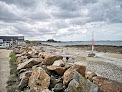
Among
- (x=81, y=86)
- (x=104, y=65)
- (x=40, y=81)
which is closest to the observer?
(x=81, y=86)

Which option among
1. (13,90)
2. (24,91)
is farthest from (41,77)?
(13,90)

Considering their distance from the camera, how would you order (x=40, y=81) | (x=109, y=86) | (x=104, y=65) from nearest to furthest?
(x=109, y=86) → (x=40, y=81) → (x=104, y=65)

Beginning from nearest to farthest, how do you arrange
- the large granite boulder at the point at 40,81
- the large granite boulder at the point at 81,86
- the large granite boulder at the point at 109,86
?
the large granite boulder at the point at 81,86
the large granite boulder at the point at 109,86
the large granite boulder at the point at 40,81

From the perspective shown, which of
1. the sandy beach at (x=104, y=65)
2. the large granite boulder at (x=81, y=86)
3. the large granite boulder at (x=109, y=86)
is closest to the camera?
the large granite boulder at (x=81, y=86)

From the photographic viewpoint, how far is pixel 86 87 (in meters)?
2.90

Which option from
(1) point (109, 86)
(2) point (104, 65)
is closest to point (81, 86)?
(1) point (109, 86)

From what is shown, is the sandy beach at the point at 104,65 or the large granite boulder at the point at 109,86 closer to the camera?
the large granite boulder at the point at 109,86

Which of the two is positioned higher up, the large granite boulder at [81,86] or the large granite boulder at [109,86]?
the large granite boulder at [81,86]

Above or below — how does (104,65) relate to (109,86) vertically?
below

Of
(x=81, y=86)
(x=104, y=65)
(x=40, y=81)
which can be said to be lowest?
(x=104, y=65)

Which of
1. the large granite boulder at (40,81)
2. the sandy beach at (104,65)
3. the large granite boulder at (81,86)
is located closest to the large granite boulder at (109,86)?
the large granite boulder at (81,86)

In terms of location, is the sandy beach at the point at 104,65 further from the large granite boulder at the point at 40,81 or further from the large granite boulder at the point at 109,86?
the large granite boulder at the point at 40,81

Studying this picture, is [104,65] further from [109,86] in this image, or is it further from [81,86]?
[81,86]

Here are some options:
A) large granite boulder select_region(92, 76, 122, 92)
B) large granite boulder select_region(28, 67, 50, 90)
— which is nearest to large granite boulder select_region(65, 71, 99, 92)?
large granite boulder select_region(92, 76, 122, 92)
